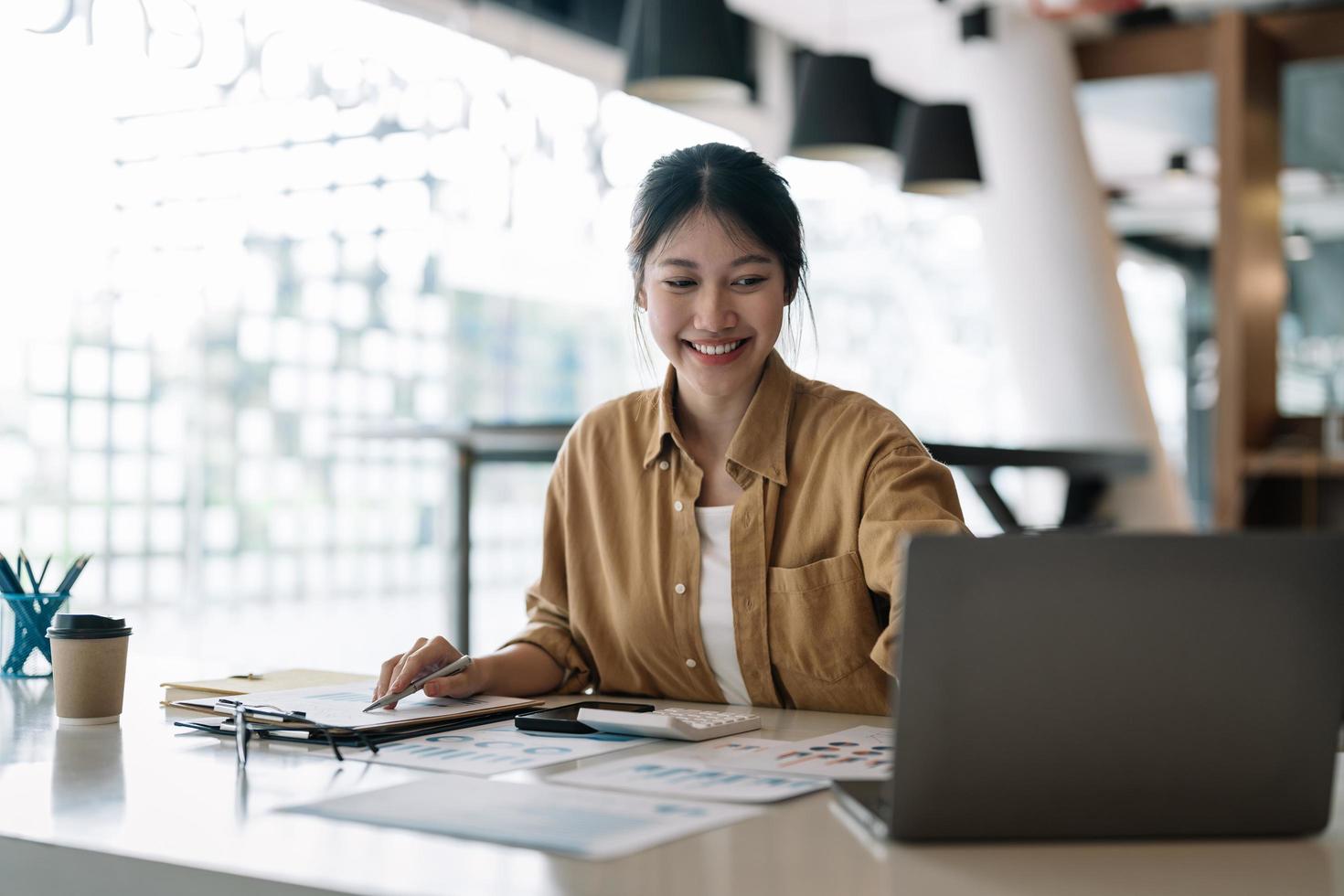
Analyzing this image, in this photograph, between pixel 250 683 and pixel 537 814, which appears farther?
pixel 250 683

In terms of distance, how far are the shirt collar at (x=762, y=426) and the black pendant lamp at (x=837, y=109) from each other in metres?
2.32

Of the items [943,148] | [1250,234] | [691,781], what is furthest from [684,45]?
[1250,234]

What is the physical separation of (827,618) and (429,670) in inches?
19.5

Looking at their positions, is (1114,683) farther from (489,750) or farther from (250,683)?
(250,683)

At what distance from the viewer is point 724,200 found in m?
1.79

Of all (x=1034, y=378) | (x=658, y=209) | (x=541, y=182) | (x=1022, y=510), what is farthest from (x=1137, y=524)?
(x=658, y=209)

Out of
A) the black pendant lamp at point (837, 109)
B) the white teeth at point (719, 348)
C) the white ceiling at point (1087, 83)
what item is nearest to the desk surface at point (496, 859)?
the white teeth at point (719, 348)

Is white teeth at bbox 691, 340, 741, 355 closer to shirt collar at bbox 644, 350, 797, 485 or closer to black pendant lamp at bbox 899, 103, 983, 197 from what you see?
shirt collar at bbox 644, 350, 797, 485

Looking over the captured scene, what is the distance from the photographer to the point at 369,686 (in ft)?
5.27

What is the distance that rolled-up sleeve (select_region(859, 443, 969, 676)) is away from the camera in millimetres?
1562

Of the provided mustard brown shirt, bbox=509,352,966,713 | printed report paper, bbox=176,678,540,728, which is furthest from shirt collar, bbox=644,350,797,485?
printed report paper, bbox=176,678,540,728

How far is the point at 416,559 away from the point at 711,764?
16.9 feet

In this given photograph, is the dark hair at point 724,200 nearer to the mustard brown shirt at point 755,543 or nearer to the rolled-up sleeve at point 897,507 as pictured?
the mustard brown shirt at point 755,543

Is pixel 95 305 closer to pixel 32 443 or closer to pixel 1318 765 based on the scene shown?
pixel 32 443
